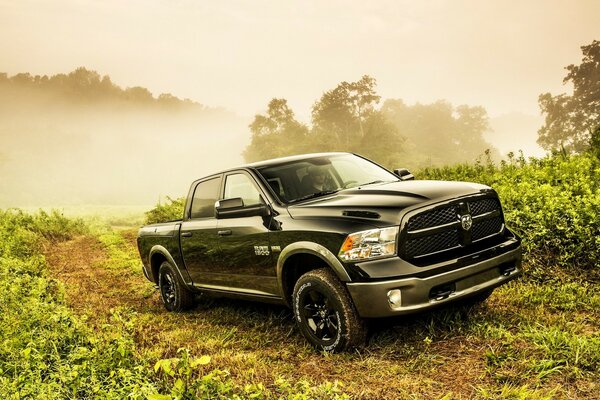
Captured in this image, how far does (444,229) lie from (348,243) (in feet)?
2.72

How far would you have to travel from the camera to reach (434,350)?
452 centimetres

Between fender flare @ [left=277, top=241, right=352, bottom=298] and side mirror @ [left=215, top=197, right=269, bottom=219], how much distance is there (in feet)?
1.71

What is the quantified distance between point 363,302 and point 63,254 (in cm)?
1357

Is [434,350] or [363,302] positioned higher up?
[363,302]

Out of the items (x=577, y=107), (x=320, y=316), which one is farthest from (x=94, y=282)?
(x=577, y=107)

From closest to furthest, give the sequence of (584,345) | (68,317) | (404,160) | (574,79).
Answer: (584,345), (68,317), (574,79), (404,160)

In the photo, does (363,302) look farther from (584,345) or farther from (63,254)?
(63,254)

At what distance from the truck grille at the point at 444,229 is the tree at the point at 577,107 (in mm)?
53087

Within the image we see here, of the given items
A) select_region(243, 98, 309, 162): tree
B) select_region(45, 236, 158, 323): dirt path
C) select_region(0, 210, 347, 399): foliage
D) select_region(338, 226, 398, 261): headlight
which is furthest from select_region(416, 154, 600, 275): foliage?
select_region(243, 98, 309, 162): tree

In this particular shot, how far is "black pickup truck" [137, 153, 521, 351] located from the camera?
4.22m

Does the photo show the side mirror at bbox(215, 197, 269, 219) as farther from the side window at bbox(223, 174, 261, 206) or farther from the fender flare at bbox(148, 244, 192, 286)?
the fender flare at bbox(148, 244, 192, 286)

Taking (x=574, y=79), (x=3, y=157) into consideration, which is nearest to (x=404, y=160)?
(x=574, y=79)

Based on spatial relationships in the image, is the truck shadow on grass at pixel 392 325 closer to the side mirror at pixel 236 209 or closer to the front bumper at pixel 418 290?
the front bumper at pixel 418 290

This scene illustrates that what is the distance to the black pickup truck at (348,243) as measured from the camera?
4223mm
